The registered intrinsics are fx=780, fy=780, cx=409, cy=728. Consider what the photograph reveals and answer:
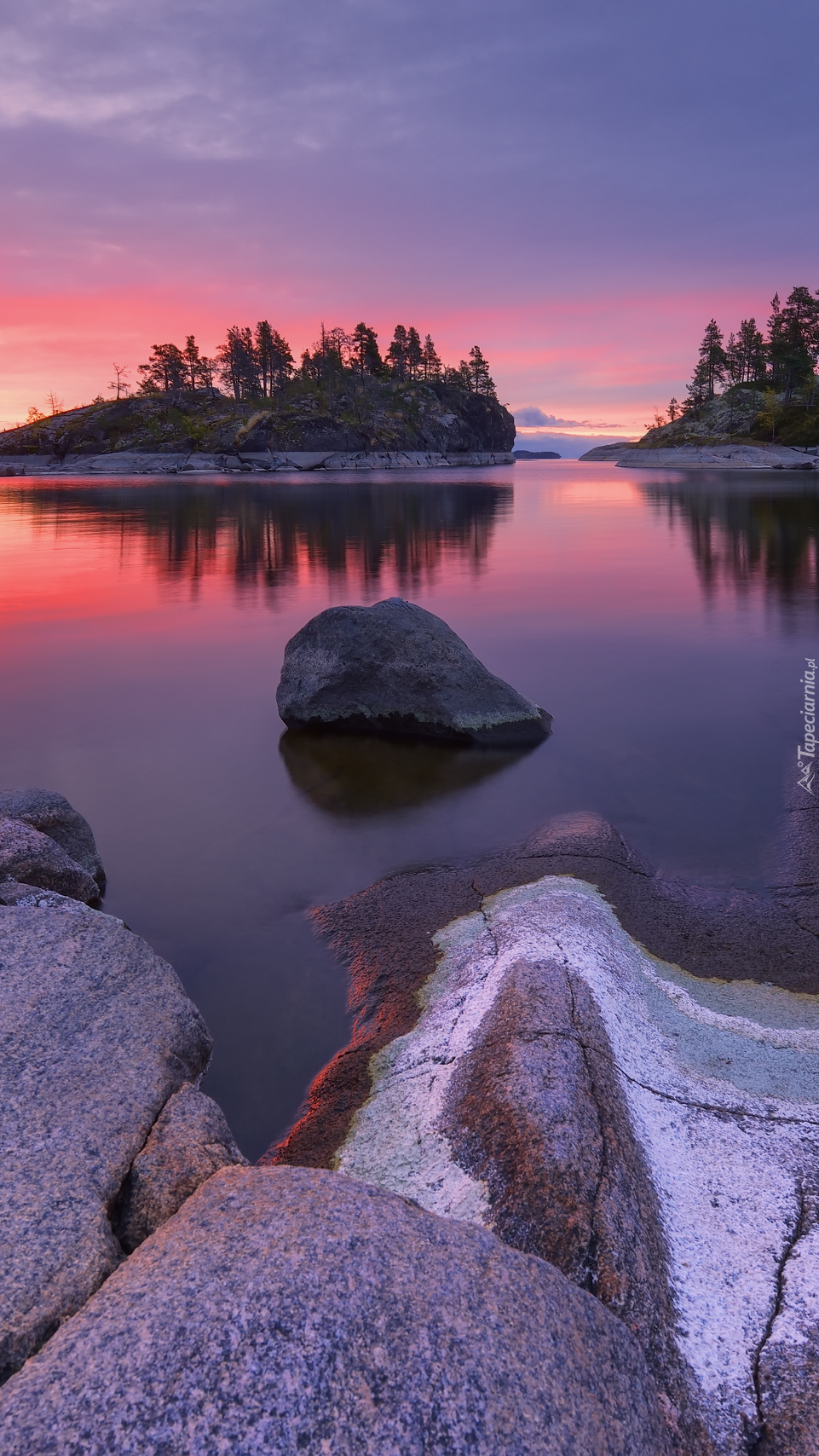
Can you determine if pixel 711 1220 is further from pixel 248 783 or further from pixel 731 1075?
pixel 248 783

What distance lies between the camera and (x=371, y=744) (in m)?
10.9

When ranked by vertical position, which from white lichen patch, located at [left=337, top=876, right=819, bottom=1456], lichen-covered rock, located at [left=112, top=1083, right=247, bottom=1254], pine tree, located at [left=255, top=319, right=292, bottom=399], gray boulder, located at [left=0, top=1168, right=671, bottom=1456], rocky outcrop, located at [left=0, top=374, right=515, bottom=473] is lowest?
white lichen patch, located at [left=337, top=876, right=819, bottom=1456]

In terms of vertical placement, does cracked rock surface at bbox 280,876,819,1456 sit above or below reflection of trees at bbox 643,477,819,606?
below

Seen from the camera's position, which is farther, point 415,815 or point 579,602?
point 579,602

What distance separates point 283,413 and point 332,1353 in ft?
481

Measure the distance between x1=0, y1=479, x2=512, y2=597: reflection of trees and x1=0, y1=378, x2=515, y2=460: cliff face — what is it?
60.7m

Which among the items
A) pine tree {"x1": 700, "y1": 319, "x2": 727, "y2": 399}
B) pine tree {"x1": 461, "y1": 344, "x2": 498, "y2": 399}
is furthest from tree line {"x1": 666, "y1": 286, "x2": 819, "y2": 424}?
pine tree {"x1": 461, "y1": 344, "x2": 498, "y2": 399}

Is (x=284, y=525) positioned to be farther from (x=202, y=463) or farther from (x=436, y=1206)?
(x=202, y=463)

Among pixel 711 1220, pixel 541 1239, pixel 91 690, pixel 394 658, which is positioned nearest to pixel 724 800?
pixel 394 658

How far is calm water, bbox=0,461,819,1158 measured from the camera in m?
6.73

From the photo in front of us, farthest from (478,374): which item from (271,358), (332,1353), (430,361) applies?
(332,1353)

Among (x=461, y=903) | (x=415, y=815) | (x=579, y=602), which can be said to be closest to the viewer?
(x=461, y=903)

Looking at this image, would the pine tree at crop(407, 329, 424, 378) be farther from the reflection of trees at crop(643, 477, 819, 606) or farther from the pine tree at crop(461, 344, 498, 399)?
the reflection of trees at crop(643, 477, 819, 606)

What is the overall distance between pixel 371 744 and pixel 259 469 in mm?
119123
